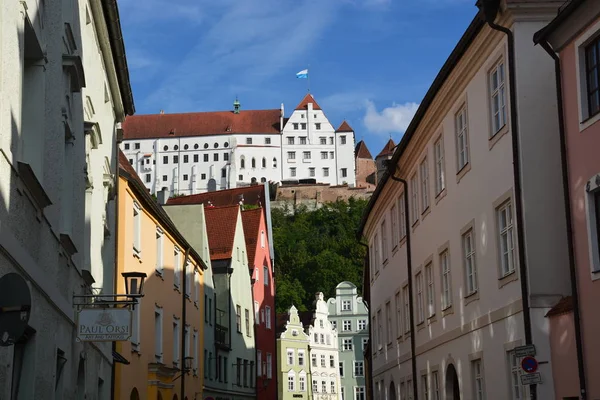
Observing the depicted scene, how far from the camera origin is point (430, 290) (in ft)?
75.0

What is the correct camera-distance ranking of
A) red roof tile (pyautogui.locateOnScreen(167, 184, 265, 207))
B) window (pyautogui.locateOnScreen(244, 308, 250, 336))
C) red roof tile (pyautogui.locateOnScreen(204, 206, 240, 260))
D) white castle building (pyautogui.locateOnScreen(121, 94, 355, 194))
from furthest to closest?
white castle building (pyautogui.locateOnScreen(121, 94, 355, 194)) → red roof tile (pyautogui.locateOnScreen(167, 184, 265, 207)) → window (pyautogui.locateOnScreen(244, 308, 250, 336)) → red roof tile (pyautogui.locateOnScreen(204, 206, 240, 260))

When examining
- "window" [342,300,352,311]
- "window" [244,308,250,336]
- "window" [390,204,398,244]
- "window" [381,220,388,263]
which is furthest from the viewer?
"window" [342,300,352,311]

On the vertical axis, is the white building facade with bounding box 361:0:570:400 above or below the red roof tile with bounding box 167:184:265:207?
below

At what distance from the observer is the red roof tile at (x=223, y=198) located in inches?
2180

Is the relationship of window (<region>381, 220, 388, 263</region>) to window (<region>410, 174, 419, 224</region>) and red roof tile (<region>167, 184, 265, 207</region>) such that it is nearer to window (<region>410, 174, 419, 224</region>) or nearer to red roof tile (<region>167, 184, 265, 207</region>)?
window (<region>410, 174, 419, 224</region>)

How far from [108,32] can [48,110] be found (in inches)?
284

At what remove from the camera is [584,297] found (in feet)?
42.3

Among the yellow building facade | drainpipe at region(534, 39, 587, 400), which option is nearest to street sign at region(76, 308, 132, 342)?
drainpipe at region(534, 39, 587, 400)

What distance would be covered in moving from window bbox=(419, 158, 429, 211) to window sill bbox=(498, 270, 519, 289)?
21.9 ft

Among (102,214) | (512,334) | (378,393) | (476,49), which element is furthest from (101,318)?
(378,393)

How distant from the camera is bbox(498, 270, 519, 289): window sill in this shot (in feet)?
50.2

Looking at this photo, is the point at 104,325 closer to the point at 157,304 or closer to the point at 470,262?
the point at 470,262

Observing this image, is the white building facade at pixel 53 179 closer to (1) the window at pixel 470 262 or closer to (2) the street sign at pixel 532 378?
(2) the street sign at pixel 532 378

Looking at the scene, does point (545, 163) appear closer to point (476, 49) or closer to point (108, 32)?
point (476, 49)
